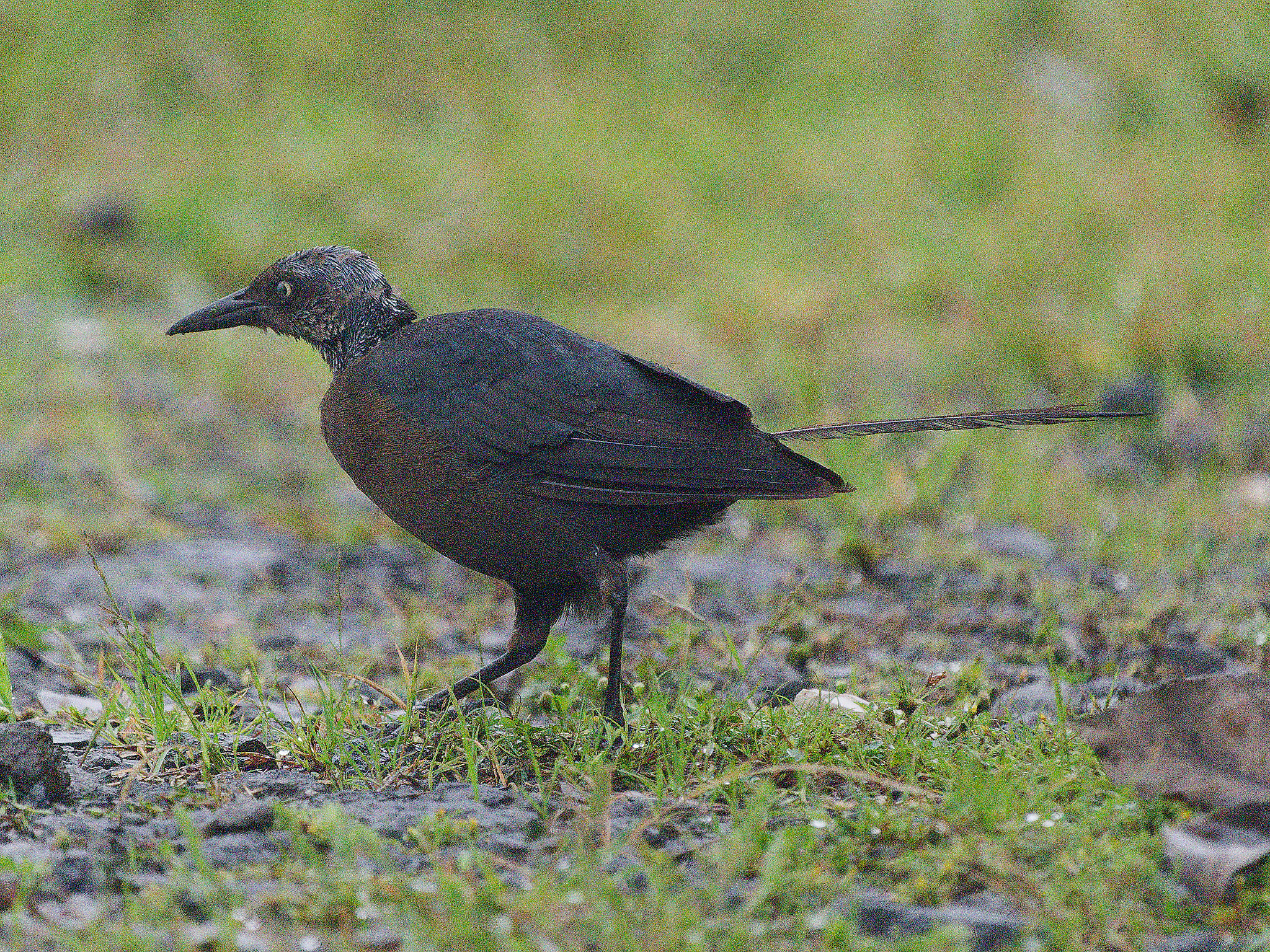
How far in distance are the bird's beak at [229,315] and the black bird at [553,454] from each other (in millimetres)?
564

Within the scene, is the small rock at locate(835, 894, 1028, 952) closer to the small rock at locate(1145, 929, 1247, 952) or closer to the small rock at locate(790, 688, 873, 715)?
the small rock at locate(1145, 929, 1247, 952)

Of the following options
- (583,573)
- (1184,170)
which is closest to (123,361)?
(583,573)

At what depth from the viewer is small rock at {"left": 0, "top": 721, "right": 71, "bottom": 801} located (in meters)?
2.63

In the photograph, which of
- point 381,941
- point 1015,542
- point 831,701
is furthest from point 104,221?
point 381,941

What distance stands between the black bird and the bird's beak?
22.2 inches

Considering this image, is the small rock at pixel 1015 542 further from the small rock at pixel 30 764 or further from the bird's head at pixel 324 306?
the small rock at pixel 30 764

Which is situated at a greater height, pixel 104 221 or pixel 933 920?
pixel 104 221

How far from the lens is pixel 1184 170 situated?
28.2 ft

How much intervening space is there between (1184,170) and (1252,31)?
1.52 metres

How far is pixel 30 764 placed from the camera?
2.64 m

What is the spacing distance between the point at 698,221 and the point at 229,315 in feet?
17.4

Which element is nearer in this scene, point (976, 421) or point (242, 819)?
point (242, 819)

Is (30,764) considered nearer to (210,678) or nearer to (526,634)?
(210,678)

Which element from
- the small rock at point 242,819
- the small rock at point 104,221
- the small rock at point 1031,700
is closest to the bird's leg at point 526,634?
the small rock at point 242,819
